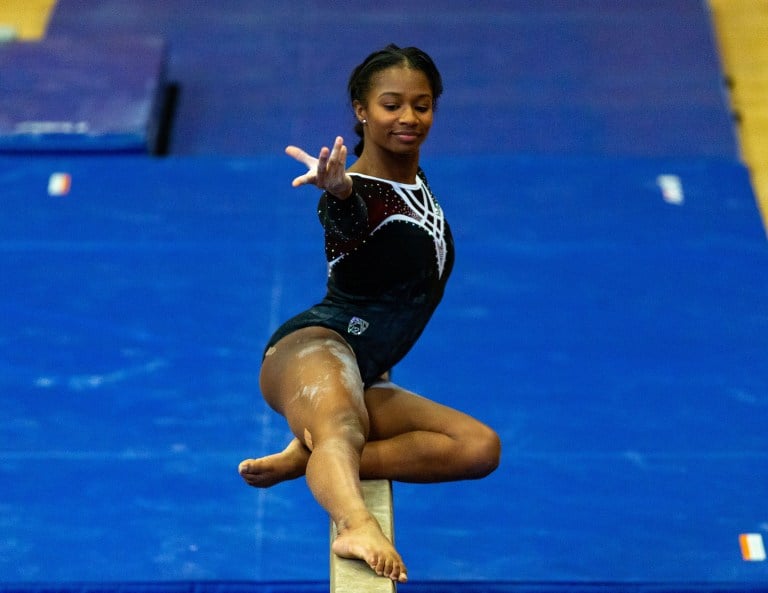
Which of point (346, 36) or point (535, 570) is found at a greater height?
point (346, 36)

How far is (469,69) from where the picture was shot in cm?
665

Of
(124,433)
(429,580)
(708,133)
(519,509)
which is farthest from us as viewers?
(708,133)

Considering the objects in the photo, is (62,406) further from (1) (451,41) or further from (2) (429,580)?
(1) (451,41)

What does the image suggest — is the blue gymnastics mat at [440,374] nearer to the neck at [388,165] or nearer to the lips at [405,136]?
the neck at [388,165]

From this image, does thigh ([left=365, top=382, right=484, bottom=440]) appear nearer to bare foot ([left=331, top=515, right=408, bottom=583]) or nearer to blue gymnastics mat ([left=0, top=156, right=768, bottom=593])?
bare foot ([left=331, top=515, right=408, bottom=583])

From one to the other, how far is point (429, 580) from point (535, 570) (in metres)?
0.34

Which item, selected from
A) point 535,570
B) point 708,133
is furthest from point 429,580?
point 708,133

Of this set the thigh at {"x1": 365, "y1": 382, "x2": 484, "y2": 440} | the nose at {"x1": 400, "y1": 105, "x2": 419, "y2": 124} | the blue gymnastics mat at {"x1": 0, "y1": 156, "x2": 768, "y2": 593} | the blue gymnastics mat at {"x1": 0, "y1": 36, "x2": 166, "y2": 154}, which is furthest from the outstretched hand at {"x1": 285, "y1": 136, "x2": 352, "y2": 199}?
the blue gymnastics mat at {"x1": 0, "y1": 36, "x2": 166, "y2": 154}

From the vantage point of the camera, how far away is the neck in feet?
10.00

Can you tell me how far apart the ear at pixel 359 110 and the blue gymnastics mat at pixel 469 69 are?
9.93 ft

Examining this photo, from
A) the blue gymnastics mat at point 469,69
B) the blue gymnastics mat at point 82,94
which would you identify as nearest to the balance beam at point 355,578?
the blue gymnastics mat at point 82,94

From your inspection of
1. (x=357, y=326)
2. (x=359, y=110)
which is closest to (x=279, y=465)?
(x=357, y=326)

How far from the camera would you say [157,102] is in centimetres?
619

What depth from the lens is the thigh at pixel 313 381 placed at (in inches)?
114
